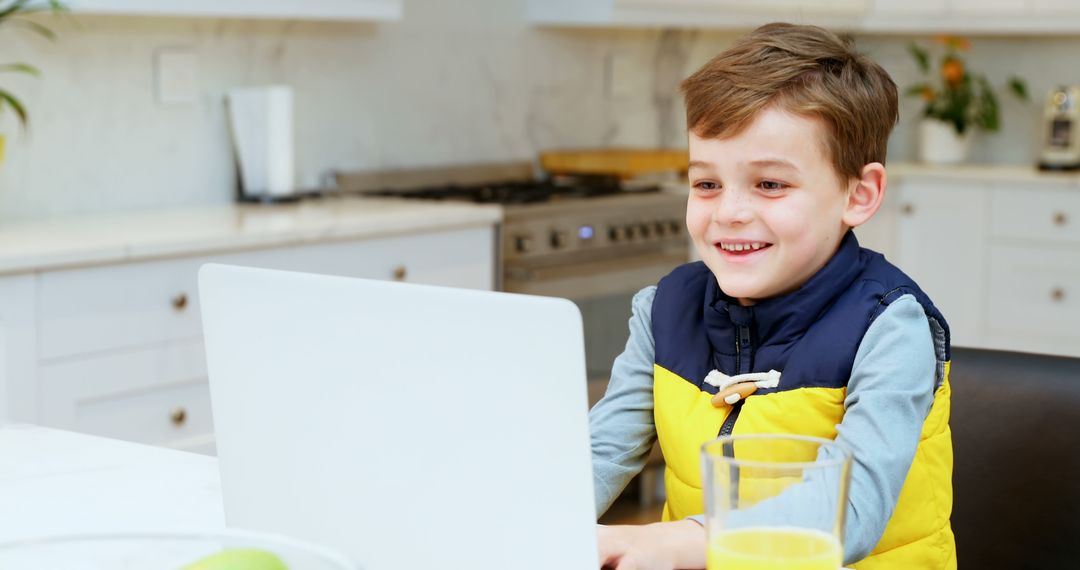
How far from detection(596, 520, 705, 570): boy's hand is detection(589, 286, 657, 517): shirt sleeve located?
211mm

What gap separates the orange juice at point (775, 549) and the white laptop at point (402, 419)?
0.07 m

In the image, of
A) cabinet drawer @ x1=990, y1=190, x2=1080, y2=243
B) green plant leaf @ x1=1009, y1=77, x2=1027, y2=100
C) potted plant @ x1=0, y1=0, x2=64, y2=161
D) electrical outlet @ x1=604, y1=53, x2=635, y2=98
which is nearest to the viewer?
potted plant @ x1=0, y1=0, x2=64, y2=161

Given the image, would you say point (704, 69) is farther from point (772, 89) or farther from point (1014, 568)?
point (1014, 568)

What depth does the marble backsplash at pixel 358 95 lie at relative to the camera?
300cm

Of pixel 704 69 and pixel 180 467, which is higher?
pixel 704 69

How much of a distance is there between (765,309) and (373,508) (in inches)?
18.5

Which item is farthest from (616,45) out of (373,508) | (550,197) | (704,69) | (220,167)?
(373,508)

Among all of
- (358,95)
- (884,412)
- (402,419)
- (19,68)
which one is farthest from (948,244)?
(402,419)

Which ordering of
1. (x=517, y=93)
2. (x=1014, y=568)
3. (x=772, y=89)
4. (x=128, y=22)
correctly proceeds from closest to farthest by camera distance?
(x=772, y=89) → (x=1014, y=568) → (x=128, y=22) → (x=517, y=93)

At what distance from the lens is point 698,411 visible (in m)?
1.12

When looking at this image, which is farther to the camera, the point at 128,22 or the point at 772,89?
the point at 128,22

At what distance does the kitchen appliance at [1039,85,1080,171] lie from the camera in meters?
4.39

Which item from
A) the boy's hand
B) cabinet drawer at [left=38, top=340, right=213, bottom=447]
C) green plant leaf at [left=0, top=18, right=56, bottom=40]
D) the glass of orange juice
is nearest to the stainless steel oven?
cabinet drawer at [left=38, top=340, right=213, bottom=447]

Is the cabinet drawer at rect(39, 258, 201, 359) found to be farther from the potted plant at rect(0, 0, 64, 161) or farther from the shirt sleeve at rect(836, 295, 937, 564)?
the shirt sleeve at rect(836, 295, 937, 564)
